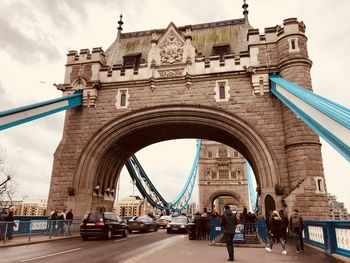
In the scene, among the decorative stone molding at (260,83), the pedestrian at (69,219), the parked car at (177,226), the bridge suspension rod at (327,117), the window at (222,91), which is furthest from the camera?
the parked car at (177,226)

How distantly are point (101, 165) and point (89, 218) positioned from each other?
16.8ft

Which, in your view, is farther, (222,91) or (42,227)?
(222,91)

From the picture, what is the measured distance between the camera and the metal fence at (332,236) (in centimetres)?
763

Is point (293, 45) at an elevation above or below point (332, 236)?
above

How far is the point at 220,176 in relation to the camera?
60.1 metres

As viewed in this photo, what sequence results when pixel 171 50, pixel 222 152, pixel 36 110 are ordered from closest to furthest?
pixel 36 110, pixel 171 50, pixel 222 152

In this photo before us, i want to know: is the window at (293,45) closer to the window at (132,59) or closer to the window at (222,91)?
the window at (222,91)

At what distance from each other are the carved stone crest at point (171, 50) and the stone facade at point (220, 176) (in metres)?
41.5

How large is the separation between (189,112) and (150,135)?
4.09 meters

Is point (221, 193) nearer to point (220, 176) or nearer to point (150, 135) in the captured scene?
point (220, 176)

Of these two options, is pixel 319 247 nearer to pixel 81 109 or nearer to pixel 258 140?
pixel 258 140

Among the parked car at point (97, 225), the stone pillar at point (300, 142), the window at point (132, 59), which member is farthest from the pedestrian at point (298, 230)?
the window at point (132, 59)

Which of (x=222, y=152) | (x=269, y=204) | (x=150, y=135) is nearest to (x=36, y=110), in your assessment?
(x=150, y=135)

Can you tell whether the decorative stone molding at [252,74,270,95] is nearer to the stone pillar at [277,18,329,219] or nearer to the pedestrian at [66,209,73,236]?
the stone pillar at [277,18,329,219]
